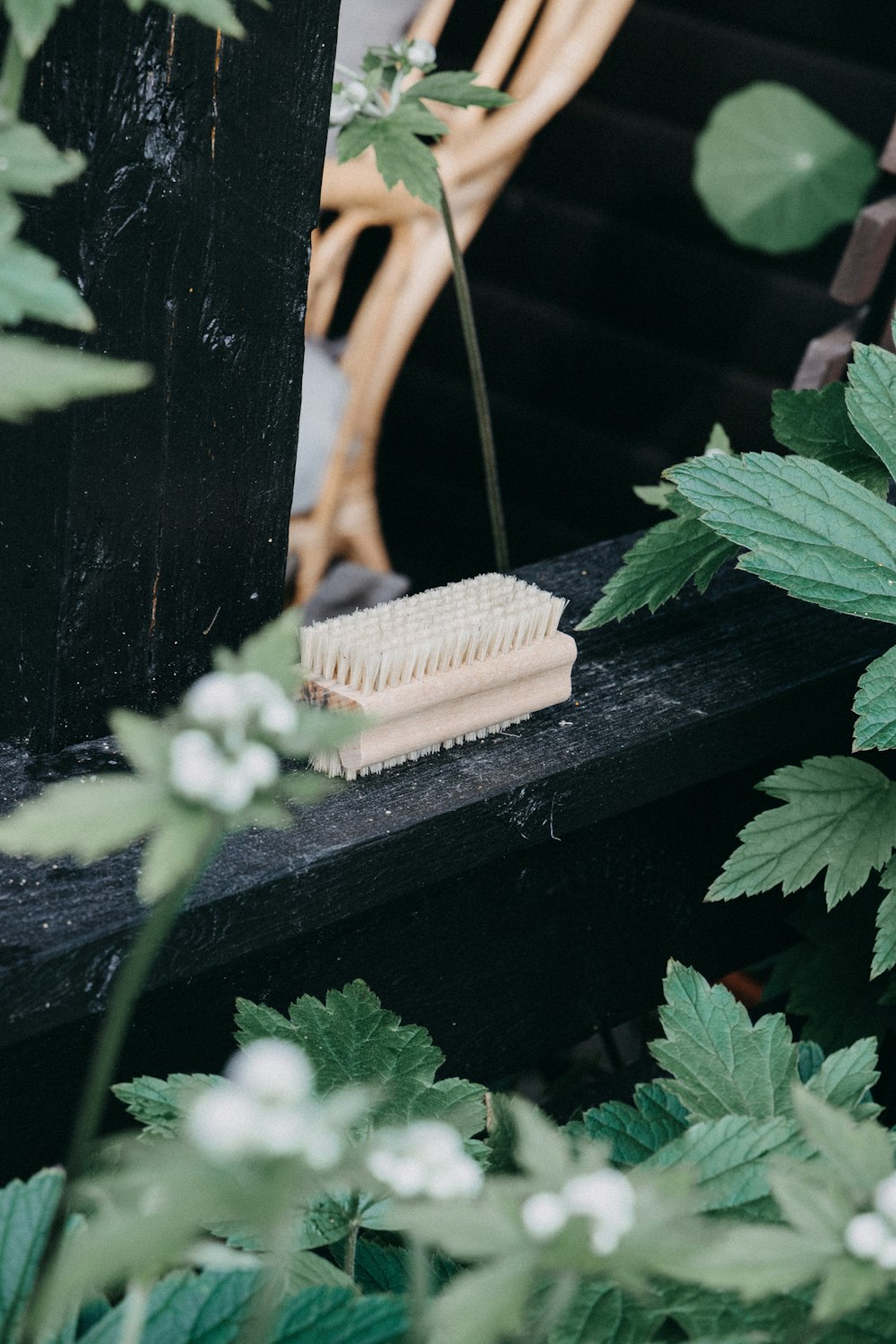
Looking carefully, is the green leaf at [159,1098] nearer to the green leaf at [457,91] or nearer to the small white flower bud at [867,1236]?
the small white flower bud at [867,1236]

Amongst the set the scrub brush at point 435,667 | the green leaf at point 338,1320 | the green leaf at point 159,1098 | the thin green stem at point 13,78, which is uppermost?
the thin green stem at point 13,78

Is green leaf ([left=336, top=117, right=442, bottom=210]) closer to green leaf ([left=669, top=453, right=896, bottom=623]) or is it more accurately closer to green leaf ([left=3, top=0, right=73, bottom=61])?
green leaf ([left=669, top=453, right=896, bottom=623])

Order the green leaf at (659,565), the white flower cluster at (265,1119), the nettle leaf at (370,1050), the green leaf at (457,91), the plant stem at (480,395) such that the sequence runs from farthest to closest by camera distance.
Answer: the plant stem at (480,395)
the green leaf at (457,91)
the green leaf at (659,565)
the nettle leaf at (370,1050)
the white flower cluster at (265,1119)

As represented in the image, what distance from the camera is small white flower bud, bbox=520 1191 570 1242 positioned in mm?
495

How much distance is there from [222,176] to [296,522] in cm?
134

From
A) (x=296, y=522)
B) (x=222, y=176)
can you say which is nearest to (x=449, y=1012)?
(x=222, y=176)

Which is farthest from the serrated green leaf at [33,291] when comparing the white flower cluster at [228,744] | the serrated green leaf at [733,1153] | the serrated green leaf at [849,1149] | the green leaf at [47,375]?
the serrated green leaf at [733,1153]

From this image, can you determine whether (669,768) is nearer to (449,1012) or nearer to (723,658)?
(723,658)

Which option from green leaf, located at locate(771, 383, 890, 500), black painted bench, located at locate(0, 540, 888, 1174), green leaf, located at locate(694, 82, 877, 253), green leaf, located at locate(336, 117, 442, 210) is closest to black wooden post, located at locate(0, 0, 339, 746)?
black painted bench, located at locate(0, 540, 888, 1174)

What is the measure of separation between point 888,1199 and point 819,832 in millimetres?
632

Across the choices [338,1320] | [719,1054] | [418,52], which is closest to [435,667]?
[719,1054]

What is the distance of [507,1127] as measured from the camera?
3.21ft

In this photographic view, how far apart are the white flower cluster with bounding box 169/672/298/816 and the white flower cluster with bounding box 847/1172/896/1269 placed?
0.89ft

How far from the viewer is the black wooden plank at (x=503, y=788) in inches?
34.1
